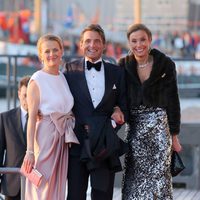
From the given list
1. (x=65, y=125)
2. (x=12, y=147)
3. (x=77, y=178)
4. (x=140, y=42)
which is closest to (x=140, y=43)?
(x=140, y=42)

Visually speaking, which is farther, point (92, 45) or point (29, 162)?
point (92, 45)

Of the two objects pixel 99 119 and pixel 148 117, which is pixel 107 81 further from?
pixel 148 117

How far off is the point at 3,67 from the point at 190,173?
406cm

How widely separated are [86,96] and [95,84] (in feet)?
0.38

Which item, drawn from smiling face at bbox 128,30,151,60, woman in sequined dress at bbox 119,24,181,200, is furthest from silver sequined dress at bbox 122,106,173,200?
smiling face at bbox 128,30,151,60

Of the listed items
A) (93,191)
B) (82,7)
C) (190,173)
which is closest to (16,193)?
(93,191)

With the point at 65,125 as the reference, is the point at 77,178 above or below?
below

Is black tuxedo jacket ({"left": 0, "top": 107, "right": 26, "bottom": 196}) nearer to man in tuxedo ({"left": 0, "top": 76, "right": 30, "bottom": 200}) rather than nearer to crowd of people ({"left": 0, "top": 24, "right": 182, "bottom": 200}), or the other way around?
man in tuxedo ({"left": 0, "top": 76, "right": 30, "bottom": 200})

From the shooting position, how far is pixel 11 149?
602cm

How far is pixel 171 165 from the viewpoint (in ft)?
18.5

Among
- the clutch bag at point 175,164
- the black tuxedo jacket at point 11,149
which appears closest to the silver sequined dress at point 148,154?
the clutch bag at point 175,164

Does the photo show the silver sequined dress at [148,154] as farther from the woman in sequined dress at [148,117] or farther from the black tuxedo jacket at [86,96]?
the black tuxedo jacket at [86,96]

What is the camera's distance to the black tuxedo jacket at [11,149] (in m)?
6.00

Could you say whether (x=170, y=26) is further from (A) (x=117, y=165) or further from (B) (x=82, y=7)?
(A) (x=117, y=165)
